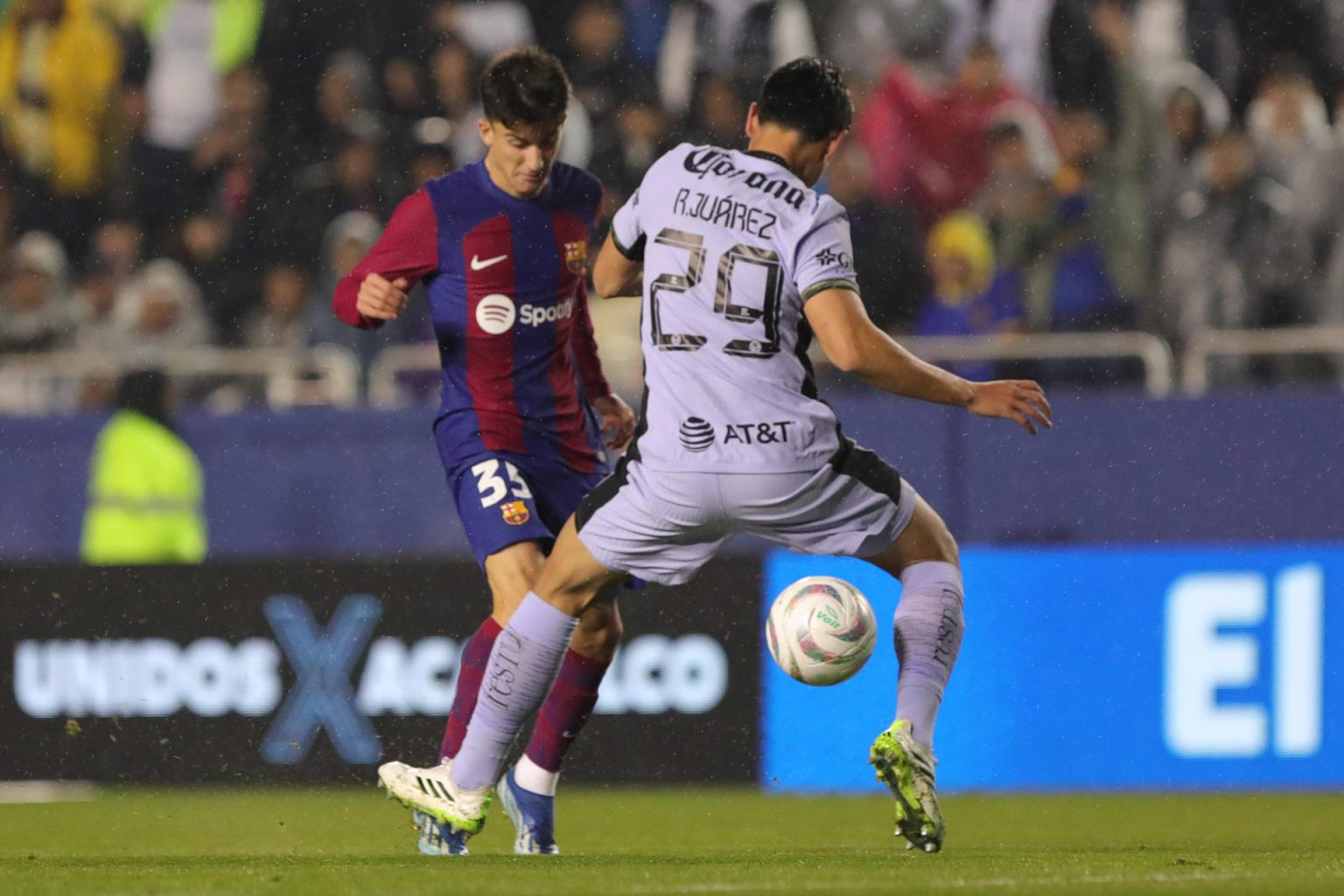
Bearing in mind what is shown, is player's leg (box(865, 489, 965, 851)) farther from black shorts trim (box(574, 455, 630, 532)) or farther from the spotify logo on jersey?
the spotify logo on jersey

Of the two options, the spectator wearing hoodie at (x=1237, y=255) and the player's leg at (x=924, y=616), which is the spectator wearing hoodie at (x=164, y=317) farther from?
the player's leg at (x=924, y=616)

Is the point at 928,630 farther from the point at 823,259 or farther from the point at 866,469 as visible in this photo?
the point at 823,259

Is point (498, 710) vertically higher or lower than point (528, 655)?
lower

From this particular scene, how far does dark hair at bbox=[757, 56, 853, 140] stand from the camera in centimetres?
554

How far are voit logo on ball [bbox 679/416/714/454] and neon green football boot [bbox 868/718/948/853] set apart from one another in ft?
2.67

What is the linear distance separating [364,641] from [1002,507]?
295cm

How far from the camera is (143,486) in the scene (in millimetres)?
10625

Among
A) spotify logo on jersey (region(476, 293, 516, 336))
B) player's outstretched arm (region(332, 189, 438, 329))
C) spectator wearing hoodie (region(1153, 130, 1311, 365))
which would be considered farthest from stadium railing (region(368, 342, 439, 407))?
spotify logo on jersey (region(476, 293, 516, 336))

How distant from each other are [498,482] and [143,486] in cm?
475

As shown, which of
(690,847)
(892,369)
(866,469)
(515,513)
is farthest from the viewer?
(690,847)

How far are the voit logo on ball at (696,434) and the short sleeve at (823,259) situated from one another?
1.29ft

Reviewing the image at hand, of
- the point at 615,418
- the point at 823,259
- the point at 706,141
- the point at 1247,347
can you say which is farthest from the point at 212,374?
the point at 823,259

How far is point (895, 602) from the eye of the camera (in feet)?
30.4

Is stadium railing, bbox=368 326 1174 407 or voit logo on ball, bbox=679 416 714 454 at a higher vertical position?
voit logo on ball, bbox=679 416 714 454
